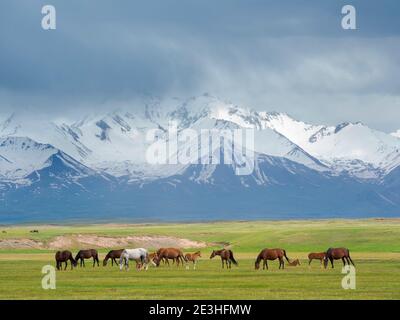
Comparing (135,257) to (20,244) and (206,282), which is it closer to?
(206,282)

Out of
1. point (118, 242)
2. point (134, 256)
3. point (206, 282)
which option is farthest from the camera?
point (118, 242)

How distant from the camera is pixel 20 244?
135 m

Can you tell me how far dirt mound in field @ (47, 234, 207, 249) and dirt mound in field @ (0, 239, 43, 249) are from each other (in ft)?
5.92

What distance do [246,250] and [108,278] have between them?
59.6m

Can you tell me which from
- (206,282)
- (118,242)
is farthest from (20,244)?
(206,282)

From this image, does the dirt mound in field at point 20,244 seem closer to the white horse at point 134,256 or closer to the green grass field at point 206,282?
the green grass field at point 206,282

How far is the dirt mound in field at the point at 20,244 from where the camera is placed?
13338cm

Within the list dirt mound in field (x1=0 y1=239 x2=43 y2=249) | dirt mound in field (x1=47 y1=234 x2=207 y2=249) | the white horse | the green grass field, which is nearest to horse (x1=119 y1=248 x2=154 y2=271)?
the white horse

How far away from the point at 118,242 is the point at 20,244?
1452 cm

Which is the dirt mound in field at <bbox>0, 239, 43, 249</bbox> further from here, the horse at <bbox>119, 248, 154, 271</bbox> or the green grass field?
the horse at <bbox>119, 248, 154, 271</bbox>

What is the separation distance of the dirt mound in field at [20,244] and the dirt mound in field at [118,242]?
1804mm

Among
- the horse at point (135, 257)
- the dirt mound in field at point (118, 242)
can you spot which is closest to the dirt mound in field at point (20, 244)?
the dirt mound in field at point (118, 242)
